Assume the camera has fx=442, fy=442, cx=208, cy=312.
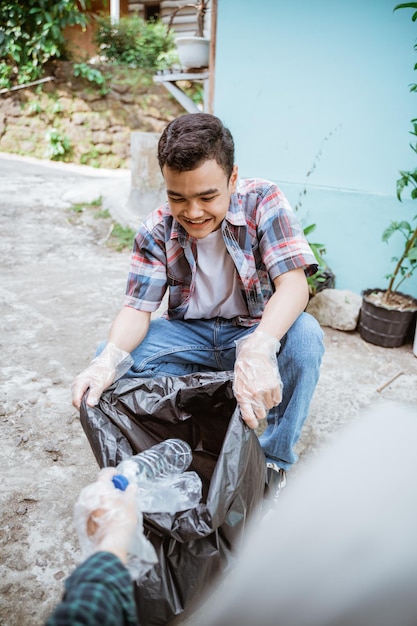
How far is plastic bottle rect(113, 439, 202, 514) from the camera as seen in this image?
0.95m

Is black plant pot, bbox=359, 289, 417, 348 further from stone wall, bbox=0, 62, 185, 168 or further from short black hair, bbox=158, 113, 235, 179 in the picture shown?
stone wall, bbox=0, 62, 185, 168

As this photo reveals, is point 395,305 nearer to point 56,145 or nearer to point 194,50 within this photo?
point 194,50

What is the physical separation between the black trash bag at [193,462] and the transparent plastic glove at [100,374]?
29mm

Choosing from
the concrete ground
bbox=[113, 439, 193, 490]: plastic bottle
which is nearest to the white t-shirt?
bbox=[113, 439, 193, 490]: plastic bottle

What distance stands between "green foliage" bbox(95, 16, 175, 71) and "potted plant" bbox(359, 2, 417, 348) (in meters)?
8.04

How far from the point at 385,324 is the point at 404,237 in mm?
563

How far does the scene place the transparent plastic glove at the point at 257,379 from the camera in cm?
115

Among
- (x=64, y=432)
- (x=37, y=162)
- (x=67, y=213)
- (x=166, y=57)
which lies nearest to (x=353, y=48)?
(x=64, y=432)

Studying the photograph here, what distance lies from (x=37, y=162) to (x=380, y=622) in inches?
356

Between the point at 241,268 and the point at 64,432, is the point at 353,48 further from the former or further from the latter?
the point at 64,432

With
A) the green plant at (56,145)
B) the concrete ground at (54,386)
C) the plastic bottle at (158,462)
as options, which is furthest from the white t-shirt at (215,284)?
the green plant at (56,145)

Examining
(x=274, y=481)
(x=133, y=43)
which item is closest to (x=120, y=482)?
(x=274, y=481)

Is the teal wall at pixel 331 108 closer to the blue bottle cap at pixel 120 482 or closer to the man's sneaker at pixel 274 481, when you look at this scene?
the man's sneaker at pixel 274 481

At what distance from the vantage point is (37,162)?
27.2 ft
